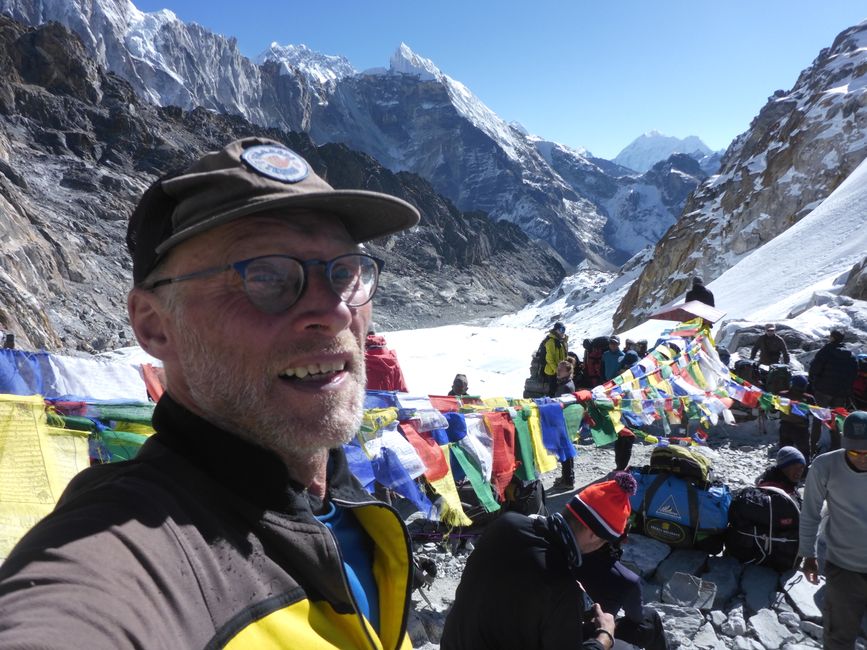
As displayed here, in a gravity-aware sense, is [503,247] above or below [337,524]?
above

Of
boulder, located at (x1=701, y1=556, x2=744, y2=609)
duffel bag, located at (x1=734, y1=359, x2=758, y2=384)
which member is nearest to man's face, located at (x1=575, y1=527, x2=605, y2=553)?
boulder, located at (x1=701, y1=556, x2=744, y2=609)

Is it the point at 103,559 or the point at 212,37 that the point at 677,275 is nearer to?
the point at 103,559

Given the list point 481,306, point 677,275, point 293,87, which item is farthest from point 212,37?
point 677,275

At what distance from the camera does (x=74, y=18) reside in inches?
4476

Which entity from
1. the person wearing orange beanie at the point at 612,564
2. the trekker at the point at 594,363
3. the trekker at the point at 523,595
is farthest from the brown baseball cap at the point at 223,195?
the trekker at the point at 594,363

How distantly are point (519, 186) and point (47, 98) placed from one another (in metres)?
132

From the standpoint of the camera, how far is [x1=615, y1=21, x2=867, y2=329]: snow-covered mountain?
37.2 meters

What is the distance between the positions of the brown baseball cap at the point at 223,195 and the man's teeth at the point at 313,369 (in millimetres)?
333

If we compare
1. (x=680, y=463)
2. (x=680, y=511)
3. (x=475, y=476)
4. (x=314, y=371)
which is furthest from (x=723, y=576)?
(x=314, y=371)

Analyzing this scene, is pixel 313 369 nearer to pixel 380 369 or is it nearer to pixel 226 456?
pixel 226 456

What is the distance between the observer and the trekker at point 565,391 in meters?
6.99

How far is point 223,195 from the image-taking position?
3.59 ft

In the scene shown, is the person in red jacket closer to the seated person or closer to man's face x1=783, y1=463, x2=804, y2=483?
the seated person

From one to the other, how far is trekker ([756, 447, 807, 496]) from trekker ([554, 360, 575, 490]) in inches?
88.7
